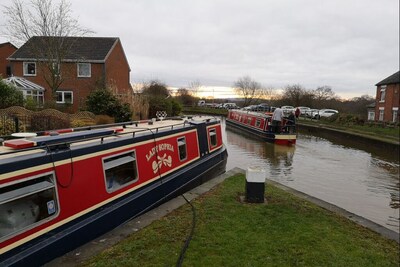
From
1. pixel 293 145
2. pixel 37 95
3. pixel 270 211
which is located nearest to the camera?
pixel 270 211

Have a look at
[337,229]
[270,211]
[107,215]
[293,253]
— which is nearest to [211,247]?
[293,253]

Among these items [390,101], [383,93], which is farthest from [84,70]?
[383,93]

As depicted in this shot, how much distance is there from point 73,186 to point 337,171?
37.3ft

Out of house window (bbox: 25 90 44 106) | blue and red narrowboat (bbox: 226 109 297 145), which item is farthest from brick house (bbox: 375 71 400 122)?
house window (bbox: 25 90 44 106)

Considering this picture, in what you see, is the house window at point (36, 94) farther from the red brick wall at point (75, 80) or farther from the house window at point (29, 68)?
the house window at point (29, 68)

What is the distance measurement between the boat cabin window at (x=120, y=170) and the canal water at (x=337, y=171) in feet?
19.0

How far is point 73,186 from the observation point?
4.39 m

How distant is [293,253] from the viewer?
4.46 meters

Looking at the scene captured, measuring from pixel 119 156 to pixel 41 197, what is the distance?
1.74 meters

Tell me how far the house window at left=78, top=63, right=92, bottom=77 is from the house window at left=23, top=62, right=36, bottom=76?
11.7ft

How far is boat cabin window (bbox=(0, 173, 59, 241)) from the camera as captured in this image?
3.49 meters

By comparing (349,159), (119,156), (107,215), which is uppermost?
(119,156)

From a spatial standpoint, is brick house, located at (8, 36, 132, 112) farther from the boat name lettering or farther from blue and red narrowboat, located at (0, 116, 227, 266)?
blue and red narrowboat, located at (0, 116, 227, 266)

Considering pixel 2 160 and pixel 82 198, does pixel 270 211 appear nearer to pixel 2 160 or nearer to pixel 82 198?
pixel 82 198
